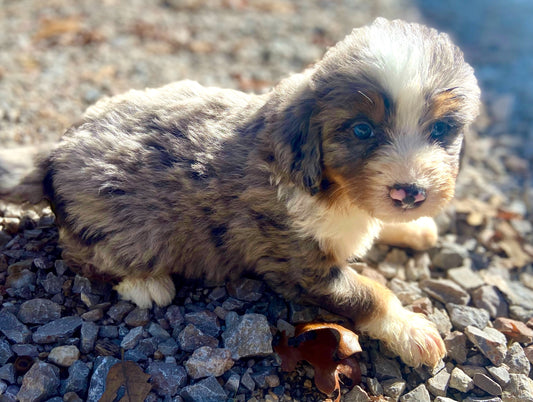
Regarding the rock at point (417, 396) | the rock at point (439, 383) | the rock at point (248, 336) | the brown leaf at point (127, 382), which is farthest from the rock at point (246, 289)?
the rock at point (439, 383)

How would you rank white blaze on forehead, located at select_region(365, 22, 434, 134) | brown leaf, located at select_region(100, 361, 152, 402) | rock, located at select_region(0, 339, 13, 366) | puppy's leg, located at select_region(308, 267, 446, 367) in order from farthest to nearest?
1. puppy's leg, located at select_region(308, 267, 446, 367)
2. rock, located at select_region(0, 339, 13, 366)
3. brown leaf, located at select_region(100, 361, 152, 402)
4. white blaze on forehead, located at select_region(365, 22, 434, 134)

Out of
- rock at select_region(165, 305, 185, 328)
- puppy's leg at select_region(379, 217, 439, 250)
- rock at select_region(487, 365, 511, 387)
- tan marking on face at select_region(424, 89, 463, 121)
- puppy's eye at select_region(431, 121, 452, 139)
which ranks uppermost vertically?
tan marking on face at select_region(424, 89, 463, 121)

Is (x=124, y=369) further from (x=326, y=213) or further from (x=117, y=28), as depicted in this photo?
(x=117, y=28)

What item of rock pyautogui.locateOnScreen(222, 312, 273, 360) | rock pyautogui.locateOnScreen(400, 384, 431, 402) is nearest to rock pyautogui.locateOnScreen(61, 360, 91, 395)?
rock pyautogui.locateOnScreen(222, 312, 273, 360)

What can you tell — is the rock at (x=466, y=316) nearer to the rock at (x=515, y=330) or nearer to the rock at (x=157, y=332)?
the rock at (x=515, y=330)

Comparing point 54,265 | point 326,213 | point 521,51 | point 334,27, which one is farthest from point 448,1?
point 54,265

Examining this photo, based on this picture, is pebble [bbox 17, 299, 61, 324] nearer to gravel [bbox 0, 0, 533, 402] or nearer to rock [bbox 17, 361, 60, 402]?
gravel [bbox 0, 0, 533, 402]
